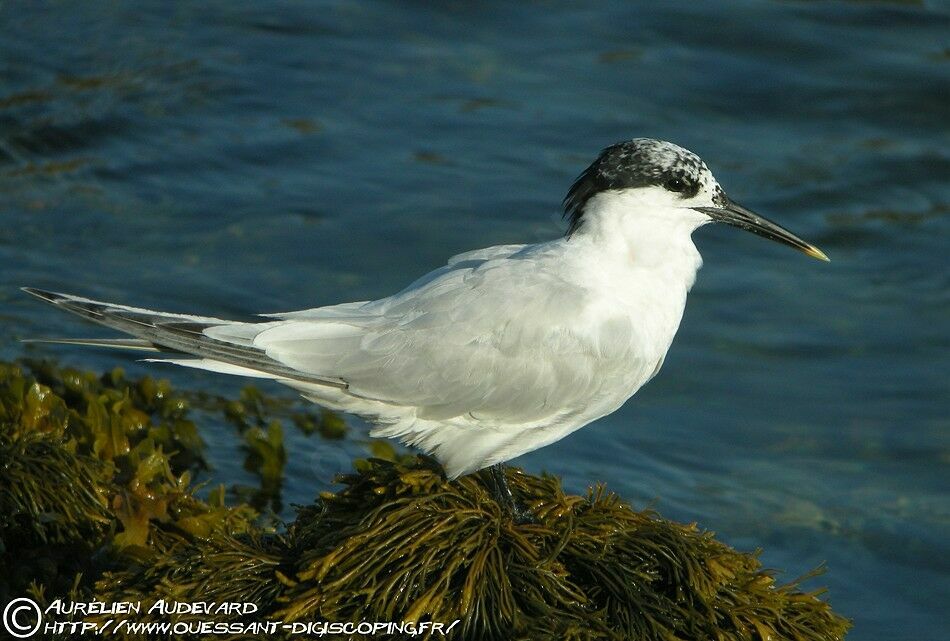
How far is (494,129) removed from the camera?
11.3m

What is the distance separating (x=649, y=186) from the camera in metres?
4.96

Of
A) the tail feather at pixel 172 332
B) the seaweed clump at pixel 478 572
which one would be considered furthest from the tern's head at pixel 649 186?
the tail feather at pixel 172 332

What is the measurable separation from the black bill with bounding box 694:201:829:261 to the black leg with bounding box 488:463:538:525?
52.8 inches

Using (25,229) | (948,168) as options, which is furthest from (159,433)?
(948,168)

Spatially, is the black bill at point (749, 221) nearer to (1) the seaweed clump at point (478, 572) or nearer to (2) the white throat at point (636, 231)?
(2) the white throat at point (636, 231)

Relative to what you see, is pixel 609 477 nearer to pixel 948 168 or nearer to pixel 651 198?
pixel 651 198

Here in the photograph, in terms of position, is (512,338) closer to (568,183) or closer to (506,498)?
(506,498)

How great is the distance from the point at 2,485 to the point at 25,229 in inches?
207

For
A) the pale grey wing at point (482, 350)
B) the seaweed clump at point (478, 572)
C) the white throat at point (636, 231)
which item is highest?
the white throat at point (636, 231)

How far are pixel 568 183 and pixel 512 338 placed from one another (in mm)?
5952

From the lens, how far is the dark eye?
4.97 metres

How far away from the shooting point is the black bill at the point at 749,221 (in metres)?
5.12

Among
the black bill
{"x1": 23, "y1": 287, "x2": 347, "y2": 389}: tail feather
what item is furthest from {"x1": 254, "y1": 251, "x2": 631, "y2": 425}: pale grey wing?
the black bill

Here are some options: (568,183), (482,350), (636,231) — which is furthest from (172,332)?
(568,183)
